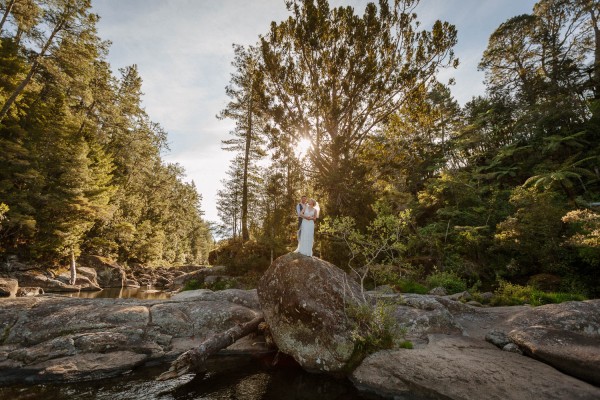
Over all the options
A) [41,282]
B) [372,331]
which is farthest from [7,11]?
[372,331]

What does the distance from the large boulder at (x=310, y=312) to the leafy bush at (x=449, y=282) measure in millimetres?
7956

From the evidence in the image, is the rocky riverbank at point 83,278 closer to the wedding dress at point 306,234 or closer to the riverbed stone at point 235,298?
the riverbed stone at point 235,298

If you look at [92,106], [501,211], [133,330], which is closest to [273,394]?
[133,330]

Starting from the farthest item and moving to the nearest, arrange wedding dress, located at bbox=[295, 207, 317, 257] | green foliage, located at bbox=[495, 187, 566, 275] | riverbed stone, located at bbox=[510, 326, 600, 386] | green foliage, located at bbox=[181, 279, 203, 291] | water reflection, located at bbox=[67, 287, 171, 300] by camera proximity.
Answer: green foliage, located at bbox=[181, 279, 203, 291] → water reflection, located at bbox=[67, 287, 171, 300] → green foliage, located at bbox=[495, 187, 566, 275] → wedding dress, located at bbox=[295, 207, 317, 257] → riverbed stone, located at bbox=[510, 326, 600, 386]

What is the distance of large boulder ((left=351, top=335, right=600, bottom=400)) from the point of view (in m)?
5.22

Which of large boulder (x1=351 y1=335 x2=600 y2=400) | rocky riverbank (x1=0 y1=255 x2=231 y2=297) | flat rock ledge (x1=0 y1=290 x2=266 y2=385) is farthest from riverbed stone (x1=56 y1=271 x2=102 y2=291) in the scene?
large boulder (x1=351 y1=335 x2=600 y2=400)

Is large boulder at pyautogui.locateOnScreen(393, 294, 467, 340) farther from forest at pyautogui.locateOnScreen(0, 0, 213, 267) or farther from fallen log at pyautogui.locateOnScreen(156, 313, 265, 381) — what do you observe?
forest at pyautogui.locateOnScreen(0, 0, 213, 267)

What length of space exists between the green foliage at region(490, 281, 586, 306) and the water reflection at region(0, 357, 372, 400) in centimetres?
887

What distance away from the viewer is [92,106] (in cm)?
2922

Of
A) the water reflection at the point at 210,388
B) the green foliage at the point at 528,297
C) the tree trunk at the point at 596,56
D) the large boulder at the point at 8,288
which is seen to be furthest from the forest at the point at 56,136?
the tree trunk at the point at 596,56

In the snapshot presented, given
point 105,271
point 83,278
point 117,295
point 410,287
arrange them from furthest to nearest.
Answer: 1. point 105,271
2. point 83,278
3. point 117,295
4. point 410,287

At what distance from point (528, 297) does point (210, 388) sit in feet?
42.0

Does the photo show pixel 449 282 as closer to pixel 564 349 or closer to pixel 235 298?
pixel 564 349

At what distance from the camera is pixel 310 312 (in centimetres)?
756
